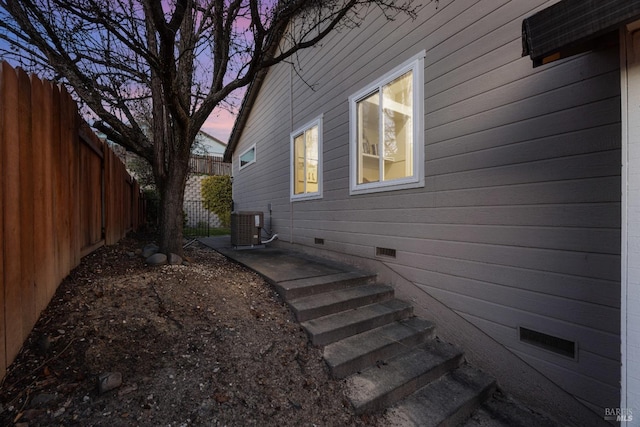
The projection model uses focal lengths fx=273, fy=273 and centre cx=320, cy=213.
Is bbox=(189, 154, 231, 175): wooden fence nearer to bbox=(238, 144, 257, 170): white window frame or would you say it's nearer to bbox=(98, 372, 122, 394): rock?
bbox=(238, 144, 257, 170): white window frame

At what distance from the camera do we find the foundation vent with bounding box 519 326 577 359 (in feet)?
7.25

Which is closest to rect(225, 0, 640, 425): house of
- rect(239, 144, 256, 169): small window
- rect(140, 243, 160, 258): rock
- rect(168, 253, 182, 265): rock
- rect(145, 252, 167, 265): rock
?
rect(168, 253, 182, 265): rock

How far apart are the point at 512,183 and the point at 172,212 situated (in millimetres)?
4143

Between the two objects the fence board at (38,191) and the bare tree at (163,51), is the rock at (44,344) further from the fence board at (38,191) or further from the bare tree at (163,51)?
the bare tree at (163,51)

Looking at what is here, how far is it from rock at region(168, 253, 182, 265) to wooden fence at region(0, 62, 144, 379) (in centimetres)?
91

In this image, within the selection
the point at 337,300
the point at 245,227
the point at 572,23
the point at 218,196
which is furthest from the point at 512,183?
the point at 218,196

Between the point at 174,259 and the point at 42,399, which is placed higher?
the point at 174,259

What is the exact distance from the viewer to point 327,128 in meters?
5.24

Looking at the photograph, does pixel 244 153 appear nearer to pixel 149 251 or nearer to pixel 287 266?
pixel 149 251

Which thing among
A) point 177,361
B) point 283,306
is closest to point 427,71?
point 283,306

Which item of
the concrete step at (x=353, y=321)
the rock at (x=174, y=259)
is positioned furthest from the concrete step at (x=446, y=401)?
the rock at (x=174, y=259)

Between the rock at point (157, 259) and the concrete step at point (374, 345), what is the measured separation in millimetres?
2470

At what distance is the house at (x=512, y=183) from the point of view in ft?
5.76

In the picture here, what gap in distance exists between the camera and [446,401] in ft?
7.61
